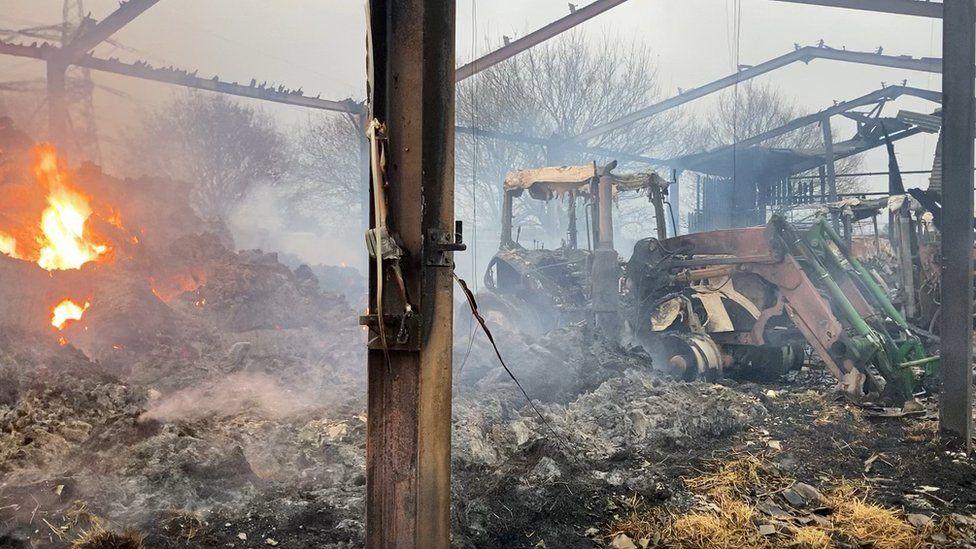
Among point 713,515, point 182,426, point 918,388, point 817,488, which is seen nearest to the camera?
point 713,515

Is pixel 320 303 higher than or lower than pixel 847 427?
higher

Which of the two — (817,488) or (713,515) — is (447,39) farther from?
(817,488)

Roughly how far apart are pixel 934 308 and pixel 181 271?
13.6 m

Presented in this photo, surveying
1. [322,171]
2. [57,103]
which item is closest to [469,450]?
[57,103]

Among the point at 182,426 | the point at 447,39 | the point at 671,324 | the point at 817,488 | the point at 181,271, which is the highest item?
the point at 447,39

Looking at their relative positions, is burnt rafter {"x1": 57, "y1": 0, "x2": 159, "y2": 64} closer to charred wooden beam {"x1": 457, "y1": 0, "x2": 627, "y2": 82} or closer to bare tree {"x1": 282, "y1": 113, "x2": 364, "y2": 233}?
charred wooden beam {"x1": 457, "y1": 0, "x2": 627, "y2": 82}

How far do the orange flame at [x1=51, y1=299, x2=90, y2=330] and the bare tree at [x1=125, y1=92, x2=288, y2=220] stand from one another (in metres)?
10.7

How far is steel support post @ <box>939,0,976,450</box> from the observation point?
574cm

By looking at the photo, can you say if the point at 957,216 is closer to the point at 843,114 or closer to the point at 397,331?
the point at 397,331

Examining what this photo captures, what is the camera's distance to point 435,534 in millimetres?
2512

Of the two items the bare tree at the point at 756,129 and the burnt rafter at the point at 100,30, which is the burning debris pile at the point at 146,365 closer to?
the burnt rafter at the point at 100,30

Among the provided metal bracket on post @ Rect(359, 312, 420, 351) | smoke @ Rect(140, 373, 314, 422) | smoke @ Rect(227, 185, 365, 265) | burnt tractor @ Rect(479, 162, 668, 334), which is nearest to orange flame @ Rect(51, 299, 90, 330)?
smoke @ Rect(140, 373, 314, 422)

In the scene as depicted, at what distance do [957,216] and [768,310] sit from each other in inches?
91.4

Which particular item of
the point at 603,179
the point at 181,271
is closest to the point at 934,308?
the point at 603,179
